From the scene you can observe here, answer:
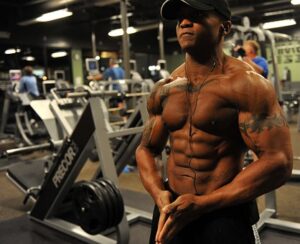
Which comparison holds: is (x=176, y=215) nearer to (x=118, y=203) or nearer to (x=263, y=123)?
(x=263, y=123)

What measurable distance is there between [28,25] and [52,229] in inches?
326

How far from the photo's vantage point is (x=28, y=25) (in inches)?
389

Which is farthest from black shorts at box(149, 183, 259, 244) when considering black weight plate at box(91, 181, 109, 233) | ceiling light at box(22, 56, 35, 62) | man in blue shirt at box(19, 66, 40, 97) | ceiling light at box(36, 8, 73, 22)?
ceiling light at box(22, 56, 35, 62)

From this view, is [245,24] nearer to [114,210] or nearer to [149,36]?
[114,210]

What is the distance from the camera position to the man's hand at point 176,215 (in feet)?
2.90

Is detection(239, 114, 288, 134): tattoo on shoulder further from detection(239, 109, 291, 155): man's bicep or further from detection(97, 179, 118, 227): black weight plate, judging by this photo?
detection(97, 179, 118, 227): black weight plate

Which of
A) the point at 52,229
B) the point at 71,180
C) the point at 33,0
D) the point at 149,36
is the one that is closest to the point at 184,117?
the point at 71,180

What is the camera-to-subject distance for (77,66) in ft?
36.2

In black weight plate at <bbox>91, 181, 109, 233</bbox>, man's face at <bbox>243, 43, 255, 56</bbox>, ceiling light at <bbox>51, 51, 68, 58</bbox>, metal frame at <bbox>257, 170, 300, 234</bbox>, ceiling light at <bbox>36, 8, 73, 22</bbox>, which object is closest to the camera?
black weight plate at <bbox>91, 181, 109, 233</bbox>

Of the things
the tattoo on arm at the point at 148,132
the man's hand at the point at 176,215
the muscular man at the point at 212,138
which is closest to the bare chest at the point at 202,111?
the muscular man at the point at 212,138

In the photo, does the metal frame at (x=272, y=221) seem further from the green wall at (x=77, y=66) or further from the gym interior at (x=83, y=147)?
Answer: the green wall at (x=77, y=66)

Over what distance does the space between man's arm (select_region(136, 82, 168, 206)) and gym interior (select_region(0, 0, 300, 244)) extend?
36.7 inches

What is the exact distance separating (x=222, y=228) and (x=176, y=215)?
16 cm

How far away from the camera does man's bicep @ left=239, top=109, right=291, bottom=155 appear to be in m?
0.91
